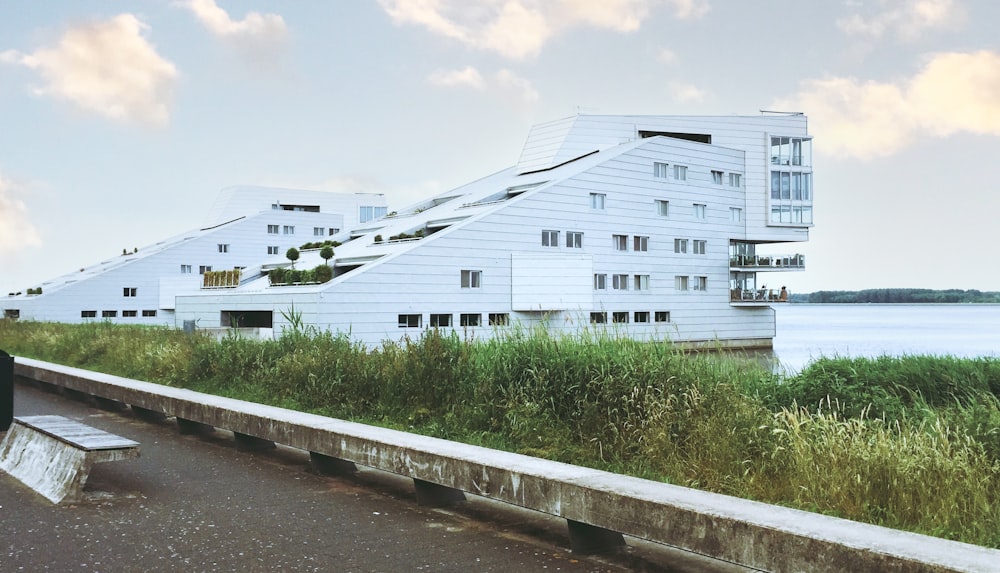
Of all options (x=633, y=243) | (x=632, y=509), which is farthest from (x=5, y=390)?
(x=633, y=243)

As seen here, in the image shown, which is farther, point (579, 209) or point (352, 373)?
point (579, 209)

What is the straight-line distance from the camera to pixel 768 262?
6278 centimetres

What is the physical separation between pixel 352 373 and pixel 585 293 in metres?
41.3

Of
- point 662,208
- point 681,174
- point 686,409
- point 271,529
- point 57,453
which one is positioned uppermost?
point 681,174

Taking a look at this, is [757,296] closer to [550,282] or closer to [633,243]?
[633,243]

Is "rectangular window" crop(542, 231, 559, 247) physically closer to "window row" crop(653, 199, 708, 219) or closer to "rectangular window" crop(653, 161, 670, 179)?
"window row" crop(653, 199, 708, 219)

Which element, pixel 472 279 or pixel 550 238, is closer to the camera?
pixel 472 279

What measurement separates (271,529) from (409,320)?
37089 millimetres

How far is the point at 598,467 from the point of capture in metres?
7.91

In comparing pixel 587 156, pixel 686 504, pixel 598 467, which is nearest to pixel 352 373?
pixel 598 467

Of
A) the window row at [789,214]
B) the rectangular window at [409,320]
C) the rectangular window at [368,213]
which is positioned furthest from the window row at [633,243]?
the rectangular window at [368,213]

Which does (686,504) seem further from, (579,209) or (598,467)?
(579,209)

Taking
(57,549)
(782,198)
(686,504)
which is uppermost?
(782,198)

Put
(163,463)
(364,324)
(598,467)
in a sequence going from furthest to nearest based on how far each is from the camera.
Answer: (364,324), (163,463), (598,467)
